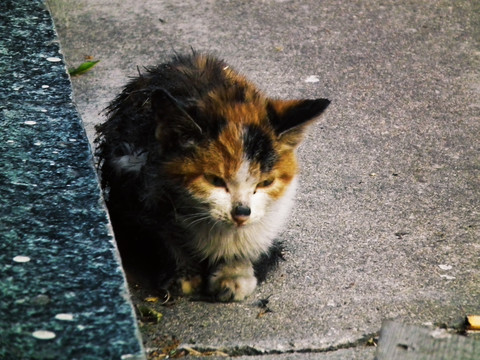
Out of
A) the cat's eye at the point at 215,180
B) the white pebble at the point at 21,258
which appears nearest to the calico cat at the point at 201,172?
the cat's eye at the point at 215,180

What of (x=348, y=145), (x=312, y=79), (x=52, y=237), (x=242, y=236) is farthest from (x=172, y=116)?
(x=312, y=79)

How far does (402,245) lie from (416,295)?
429 millimetres

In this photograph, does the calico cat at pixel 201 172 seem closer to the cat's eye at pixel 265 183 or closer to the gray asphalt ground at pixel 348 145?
the cat's eye at pixel 265 183

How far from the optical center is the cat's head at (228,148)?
11.4 feet

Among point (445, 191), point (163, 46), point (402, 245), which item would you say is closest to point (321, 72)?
point (163, 46)

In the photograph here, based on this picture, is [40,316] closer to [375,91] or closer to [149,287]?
[149,287]

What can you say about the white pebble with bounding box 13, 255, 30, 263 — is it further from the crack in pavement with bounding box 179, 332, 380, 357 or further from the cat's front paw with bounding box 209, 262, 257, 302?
the cat's front paw with bounding box 209, 262, 257, 302

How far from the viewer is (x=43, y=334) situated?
7.30 ft

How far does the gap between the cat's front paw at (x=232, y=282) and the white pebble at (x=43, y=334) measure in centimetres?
159

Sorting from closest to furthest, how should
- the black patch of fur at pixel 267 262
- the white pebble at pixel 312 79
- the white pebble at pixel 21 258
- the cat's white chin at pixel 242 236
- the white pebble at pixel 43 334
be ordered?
the white pebble at pixel 43 334
the white pebble at pixel 21 258
the cat's white chin at pixel 242 236
the black patch of fur at pixel 267 262
the white pebble at pixel 312 79

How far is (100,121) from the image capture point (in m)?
5.18

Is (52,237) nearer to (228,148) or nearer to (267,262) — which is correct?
(228,148)

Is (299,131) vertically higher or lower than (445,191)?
higher

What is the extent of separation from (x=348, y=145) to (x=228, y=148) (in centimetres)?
176
